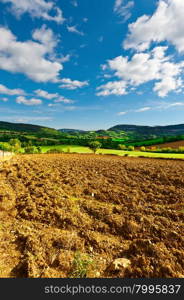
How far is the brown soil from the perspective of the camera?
163 inches

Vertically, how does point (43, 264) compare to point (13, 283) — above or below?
below

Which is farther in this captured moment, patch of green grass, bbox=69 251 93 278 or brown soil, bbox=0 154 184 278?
brown soil, bbox=0 154 184 278

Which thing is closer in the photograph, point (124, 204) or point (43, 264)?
point (43, 264)

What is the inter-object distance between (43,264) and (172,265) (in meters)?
3.69

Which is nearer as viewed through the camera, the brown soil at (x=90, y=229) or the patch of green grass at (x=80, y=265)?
the patch of green grass at (x=80, y=265)

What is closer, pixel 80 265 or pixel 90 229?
pixel 80 265

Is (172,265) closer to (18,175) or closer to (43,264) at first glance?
(43,264)

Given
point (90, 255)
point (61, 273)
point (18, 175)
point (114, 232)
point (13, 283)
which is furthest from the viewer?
point (18, 175)

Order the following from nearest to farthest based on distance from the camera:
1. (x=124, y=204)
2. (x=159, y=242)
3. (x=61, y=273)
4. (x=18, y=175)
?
(x=61, y=273) → (x=159, y=242) → (x=124, y=204) → (x=18, y=175)

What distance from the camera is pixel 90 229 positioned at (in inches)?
226

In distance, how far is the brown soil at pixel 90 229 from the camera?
4.14 m

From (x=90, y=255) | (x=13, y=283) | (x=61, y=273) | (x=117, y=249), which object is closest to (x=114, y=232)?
(x=117, y=249)

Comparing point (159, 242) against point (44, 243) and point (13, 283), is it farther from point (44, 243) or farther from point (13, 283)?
point (13, 283)

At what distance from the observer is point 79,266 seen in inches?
161
